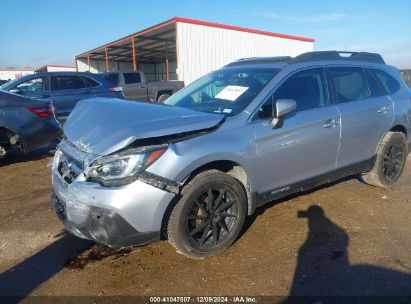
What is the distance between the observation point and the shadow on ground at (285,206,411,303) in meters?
2.71

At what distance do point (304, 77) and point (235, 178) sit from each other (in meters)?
1.44

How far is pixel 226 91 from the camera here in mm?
3850

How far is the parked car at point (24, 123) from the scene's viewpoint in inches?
251

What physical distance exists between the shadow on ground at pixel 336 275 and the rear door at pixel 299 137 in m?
0.68

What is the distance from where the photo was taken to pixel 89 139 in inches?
119

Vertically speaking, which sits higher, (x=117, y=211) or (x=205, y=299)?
(x=117, y=211)

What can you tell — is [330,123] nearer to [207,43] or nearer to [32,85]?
[32,85]

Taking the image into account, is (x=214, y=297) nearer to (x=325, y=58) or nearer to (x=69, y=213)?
(x=69, y=213)

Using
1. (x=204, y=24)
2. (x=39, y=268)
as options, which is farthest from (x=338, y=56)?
Answer: (x=204, y=24)

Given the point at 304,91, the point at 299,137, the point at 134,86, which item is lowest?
the point at 299,137

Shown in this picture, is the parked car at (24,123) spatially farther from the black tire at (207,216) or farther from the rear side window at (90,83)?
Answer: the black tire at (207,216)

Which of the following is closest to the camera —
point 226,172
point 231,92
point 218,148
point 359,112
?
Result: point 218,148

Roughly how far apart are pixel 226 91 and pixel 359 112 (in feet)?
5.46

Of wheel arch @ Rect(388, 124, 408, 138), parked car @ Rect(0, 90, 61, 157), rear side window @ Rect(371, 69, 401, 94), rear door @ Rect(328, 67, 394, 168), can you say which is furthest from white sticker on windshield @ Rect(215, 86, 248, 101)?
parked car @ Rect(0, 90, 61, 157)
